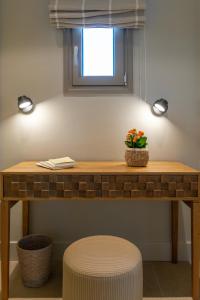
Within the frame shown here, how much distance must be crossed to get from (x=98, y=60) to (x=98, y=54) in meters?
0.05

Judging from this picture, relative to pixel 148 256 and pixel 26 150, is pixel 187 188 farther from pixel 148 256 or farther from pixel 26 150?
pixel 26 150

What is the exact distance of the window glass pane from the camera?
2076mm

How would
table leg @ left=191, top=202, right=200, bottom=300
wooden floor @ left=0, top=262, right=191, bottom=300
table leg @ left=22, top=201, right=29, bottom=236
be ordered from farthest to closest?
table leg @ left=22, top=201, right=29, bottom=236
wooden floor @ left=0, top=262, right=191, bottom=300
table leg @ left=191, top=202, right=200, bottom=300

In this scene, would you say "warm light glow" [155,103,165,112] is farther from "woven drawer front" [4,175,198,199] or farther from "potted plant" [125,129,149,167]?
"woven drawer front" [4,175,198,199]

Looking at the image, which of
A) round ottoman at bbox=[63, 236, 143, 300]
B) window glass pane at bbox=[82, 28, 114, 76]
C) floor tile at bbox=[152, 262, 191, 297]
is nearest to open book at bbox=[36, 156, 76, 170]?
round ottoman at bbox=[63, 236, 143, 300]

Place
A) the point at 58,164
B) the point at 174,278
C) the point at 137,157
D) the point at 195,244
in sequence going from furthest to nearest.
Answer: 1. the point at 174,278
2. the point at 137,157
3. the point at 58,164
4. the point at 195,244

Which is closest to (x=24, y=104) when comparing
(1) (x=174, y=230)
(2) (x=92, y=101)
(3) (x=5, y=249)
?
(2) (x=92, y=101)

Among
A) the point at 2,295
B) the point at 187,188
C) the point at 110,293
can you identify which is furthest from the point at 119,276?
the point at 2,295

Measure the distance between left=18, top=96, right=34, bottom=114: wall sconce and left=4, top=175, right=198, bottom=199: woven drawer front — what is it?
2.16 feet

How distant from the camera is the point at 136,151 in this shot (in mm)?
1764

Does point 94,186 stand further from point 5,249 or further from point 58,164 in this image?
point 5,249

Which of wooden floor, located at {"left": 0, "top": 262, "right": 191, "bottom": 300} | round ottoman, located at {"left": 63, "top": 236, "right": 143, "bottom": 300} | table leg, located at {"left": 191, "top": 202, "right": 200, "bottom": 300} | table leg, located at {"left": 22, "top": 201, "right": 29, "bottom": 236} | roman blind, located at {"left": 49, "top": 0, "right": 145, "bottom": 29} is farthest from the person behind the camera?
table leg, located at {"left": 22, "top": 201, "right": 29, "bottom": 236}

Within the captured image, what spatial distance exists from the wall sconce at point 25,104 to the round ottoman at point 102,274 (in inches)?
44.4

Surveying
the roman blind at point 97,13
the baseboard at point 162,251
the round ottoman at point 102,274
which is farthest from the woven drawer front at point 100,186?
the roman blind at point 97,13
